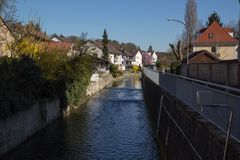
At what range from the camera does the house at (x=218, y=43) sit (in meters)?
82.2

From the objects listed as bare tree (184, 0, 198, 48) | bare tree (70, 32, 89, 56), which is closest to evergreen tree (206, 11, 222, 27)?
bare tree (184, 0, 198, 48)

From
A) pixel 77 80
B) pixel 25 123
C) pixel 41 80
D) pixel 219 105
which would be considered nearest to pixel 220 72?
pixel 25 123

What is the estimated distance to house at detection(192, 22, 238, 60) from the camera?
82188mm

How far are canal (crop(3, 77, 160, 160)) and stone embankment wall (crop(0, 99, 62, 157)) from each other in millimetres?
393

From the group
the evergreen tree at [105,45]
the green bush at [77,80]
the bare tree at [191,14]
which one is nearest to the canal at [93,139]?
A: the green bush at [77,80]

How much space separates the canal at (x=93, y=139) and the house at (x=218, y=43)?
50777 mm

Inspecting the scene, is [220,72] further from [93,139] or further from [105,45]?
[105,45]

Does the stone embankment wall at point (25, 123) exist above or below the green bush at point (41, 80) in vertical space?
below

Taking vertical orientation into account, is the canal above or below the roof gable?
below

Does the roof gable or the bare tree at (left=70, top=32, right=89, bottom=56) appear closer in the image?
the bare tree at (left=70, top=32, right=89, bottom=56)

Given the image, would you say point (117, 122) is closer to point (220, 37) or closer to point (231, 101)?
point (231, 101)

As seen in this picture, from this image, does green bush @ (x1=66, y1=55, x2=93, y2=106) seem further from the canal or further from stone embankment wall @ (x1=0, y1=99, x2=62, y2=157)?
stone embankment wall @ (x1=0, y1=99, x2=62, y2=157)

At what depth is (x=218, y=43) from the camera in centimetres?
8281

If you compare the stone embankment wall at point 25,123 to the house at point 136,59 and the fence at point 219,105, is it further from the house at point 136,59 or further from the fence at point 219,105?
the house at point 136,59
